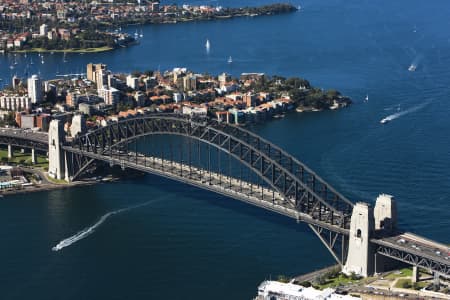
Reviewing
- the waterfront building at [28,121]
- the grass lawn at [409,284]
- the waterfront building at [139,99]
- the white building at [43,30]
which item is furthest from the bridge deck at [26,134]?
the white building at [43,30]

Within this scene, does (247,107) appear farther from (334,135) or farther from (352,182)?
(352,182)

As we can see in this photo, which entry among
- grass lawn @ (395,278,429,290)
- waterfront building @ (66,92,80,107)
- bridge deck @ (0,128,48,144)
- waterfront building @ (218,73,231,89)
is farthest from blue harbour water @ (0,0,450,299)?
waterfront building @ (66,92,80,107)

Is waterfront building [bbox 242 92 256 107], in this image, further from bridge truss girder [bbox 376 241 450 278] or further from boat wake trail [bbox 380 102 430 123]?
bridge truss girder [bbox 376 241 450 278]

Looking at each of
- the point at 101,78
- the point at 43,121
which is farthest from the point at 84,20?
the point at 43,121

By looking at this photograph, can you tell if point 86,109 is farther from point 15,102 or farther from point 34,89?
point 15,102

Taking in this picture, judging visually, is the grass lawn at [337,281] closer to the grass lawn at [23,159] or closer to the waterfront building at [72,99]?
the grass lawn at [23,159]

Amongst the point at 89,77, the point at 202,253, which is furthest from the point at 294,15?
the point at 202,253
